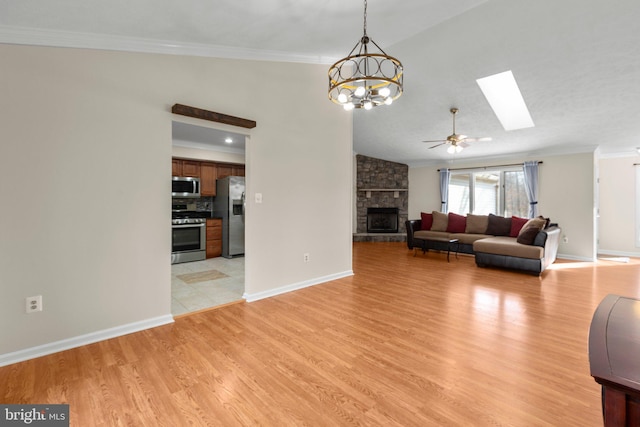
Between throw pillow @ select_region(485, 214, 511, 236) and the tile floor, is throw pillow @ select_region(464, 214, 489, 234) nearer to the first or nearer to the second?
throw pillow @ select_region(485, 214, 511, 236)

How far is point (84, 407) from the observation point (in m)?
1.72

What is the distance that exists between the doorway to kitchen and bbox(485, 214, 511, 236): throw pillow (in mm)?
5552

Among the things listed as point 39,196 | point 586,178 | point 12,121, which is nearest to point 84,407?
point 39,196

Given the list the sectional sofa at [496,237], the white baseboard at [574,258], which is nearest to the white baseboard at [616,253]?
the white baseboard at [574,258]

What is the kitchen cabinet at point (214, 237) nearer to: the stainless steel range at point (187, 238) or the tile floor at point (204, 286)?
the stainless steel range at point (187, 238)

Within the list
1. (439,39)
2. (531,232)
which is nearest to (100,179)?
(439,39)

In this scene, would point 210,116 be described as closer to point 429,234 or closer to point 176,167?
point 176,167

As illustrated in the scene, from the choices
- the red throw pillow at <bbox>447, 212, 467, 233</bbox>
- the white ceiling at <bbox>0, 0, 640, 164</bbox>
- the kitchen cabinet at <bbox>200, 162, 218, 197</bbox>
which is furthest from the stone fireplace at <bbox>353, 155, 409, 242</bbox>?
the kitchen cabinet at <bbox>200, 162, 218, 197</bbox>

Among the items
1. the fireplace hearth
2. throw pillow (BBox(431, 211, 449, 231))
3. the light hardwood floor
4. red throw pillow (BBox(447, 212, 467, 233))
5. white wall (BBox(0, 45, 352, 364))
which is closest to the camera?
the light hardwood floor

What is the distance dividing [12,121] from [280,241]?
8.80 ft

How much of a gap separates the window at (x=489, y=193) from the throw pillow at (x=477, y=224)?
1020mm

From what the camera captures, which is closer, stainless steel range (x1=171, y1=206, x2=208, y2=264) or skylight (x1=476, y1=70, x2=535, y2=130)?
skylight (x1=476, y1=70, x2=535, y2=130)

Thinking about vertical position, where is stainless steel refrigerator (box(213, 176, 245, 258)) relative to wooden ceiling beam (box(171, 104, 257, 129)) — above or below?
below

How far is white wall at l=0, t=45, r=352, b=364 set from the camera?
2275 mm
